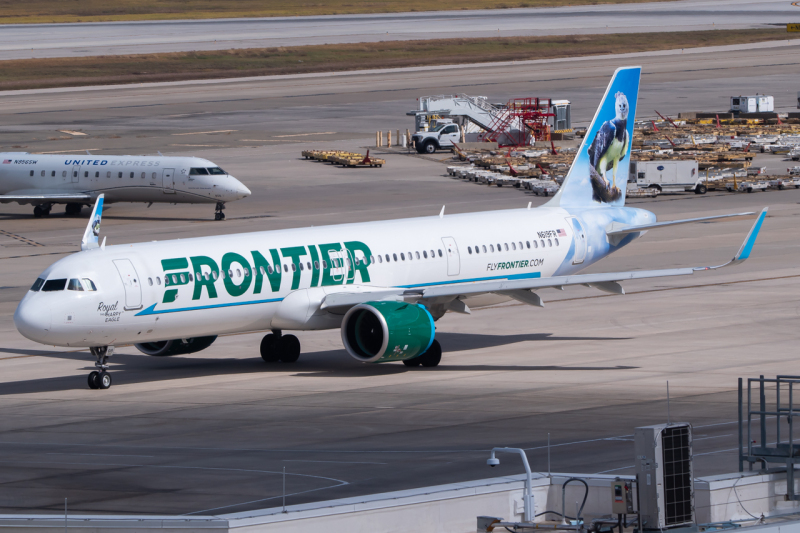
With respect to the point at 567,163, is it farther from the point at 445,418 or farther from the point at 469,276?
the point at 445,418

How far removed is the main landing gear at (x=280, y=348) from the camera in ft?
128

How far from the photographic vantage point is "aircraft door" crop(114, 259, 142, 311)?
34153 mm

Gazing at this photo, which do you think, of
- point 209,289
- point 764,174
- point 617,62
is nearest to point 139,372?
point 209,289

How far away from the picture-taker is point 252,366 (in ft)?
128

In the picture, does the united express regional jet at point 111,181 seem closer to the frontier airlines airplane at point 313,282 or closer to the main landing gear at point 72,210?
the main landing gear at point 72,210

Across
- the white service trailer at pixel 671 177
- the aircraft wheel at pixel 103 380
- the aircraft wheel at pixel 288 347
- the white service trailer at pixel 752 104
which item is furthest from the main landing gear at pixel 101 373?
the white service trailer at pixel 752 104

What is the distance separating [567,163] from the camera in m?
93.2

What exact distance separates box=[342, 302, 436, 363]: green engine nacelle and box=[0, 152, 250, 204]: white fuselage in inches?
1589

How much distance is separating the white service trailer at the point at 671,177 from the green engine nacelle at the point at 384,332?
163ft

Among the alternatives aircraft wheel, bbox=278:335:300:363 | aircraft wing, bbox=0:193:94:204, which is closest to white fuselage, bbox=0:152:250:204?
aircraft wing, bbox=0:193:94:204

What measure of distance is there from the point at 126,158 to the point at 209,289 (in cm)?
4497

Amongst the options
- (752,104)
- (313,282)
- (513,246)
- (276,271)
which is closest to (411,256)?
(313,282)

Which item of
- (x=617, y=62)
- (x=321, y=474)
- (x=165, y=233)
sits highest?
(x=617, y=62)

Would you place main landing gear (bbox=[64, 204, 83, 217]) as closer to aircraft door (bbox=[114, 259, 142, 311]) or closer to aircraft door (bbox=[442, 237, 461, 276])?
aircraft door (bbox=[442, 237, 461, 276])
